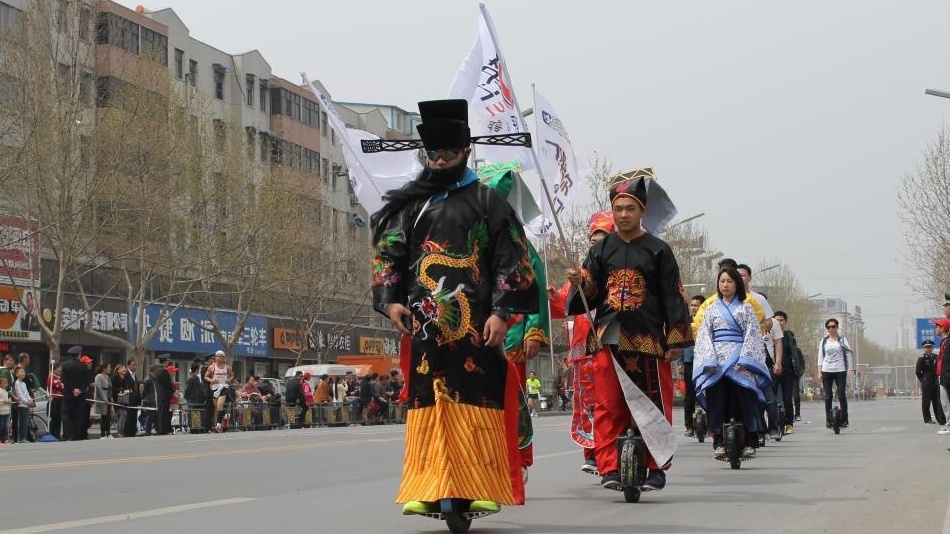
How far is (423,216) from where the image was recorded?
752 cm

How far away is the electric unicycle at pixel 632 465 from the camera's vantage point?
8.90 meters

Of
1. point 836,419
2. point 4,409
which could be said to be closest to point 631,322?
point 836,419

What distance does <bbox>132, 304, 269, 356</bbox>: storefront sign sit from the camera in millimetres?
53031

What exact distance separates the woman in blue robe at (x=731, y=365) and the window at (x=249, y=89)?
55.1m

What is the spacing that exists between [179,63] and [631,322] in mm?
52773

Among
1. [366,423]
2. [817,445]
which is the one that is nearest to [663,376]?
[817,445]

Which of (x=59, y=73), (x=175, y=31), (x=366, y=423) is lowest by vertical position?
(x=366, y=423)

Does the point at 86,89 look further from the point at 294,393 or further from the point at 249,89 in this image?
the point at 249,89

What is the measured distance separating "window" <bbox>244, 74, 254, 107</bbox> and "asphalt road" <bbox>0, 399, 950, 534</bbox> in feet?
168

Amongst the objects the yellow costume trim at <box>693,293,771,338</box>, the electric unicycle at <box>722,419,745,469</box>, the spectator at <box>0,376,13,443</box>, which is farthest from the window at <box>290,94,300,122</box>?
the electric unicycle at <box>722,419,745,469</box>

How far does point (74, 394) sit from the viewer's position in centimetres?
2461

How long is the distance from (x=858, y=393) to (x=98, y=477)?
82092 mm

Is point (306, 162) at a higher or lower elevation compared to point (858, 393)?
higher

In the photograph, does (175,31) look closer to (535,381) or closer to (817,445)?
(535,381)
